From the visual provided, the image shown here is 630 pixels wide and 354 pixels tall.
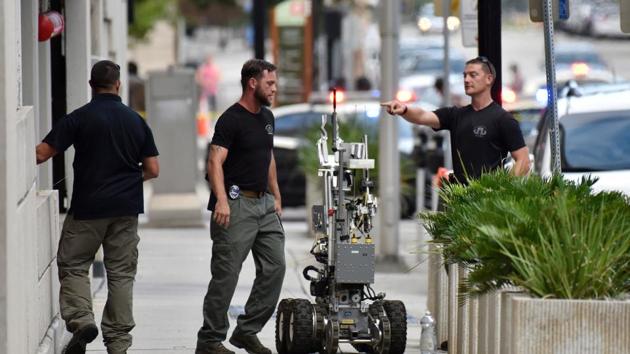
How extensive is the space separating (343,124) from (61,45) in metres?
6.65

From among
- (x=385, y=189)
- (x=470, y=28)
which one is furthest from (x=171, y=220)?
(x=470, y=28)

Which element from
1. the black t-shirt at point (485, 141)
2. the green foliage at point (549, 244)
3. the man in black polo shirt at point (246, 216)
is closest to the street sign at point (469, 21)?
the black t-shirt at point (485, 141)

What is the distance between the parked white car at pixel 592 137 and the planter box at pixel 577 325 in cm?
657

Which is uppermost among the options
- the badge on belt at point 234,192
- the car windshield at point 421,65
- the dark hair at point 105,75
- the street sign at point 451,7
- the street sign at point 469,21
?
the car windshield at point 421,65

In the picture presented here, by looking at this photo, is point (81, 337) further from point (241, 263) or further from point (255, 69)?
point (255, 69)

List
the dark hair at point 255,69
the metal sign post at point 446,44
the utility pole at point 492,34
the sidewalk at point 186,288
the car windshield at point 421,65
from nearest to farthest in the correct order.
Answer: the dark hair at point 255,69 → the sidewalk at point 186,288 → the utility pole at point 492,34 → the metal sign post at point 446,44 → the car windshield at point 421,65

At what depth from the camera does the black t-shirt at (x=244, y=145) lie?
988 cm

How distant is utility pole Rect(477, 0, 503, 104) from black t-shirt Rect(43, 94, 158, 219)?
3.37 metres

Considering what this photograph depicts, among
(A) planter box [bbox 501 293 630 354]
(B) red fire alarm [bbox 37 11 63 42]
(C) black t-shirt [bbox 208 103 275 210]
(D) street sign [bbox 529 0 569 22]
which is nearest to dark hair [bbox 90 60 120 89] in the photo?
(C) black t-shirt [bbox 208 103 275 210]

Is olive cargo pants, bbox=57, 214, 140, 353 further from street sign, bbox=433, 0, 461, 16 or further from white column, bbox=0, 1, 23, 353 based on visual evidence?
street sign, bbox=433, 0, 461, 16

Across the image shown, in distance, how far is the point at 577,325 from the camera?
665 cm

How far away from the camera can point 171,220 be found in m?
19.7

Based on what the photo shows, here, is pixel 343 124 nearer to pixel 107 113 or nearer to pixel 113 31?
pixel 113 31

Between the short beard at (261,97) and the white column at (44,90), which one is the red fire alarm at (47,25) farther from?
the short beard at (261,97)
